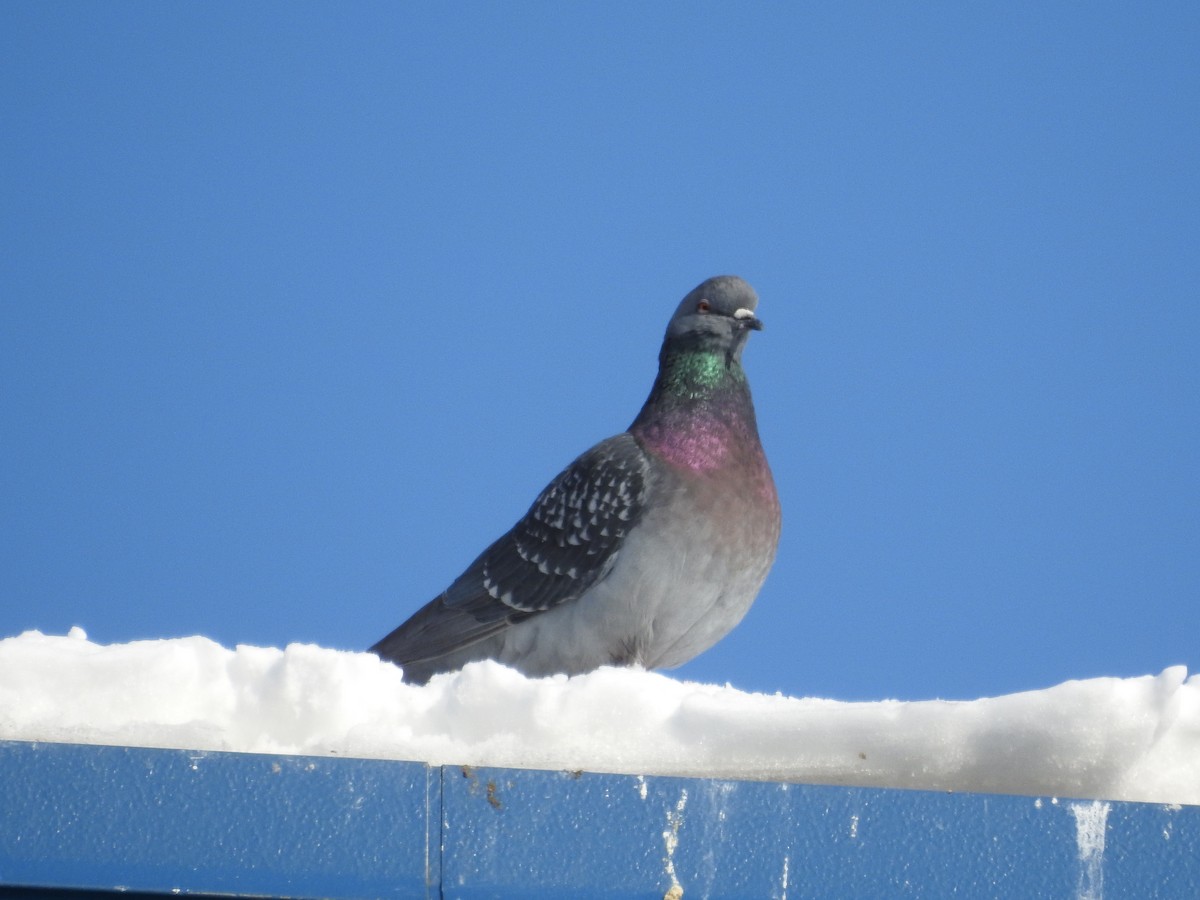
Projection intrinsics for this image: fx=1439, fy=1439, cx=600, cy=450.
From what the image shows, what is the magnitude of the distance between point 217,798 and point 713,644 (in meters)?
1.79

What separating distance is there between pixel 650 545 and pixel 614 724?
1280 millimetres

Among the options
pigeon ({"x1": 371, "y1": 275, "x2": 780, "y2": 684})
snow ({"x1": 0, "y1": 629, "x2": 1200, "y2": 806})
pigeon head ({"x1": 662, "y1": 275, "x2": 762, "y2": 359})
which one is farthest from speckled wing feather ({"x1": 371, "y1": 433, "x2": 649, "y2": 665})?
snow ({"x1": 0, "y1": 629, "x2": 1200, "y2": 806})

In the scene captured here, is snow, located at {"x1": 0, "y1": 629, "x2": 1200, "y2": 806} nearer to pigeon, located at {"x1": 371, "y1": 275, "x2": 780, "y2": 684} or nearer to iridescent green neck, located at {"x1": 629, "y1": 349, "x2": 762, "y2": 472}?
pigeon, located at {"x1": 371, "y1": 275, "x2": 780, "y2": 684}

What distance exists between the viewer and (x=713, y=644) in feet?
10.9

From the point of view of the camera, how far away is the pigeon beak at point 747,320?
10.6ft

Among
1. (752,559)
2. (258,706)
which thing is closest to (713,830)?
(258,706)

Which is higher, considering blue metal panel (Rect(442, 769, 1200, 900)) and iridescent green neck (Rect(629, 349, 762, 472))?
iridescent green neck (Rect(629, 349, 762, 472))

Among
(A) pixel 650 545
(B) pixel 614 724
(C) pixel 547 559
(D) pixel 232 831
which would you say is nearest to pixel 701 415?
(A) pixel 650 545

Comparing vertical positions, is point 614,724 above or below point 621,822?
above

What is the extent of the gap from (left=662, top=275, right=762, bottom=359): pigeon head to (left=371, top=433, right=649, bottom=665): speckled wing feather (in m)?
0.28

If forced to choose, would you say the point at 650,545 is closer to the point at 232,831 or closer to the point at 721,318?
the point at 721,318

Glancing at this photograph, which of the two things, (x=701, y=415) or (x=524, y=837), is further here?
(x=701, y=415)

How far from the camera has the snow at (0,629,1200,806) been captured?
1697 mm

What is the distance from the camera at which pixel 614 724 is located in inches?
70.7
